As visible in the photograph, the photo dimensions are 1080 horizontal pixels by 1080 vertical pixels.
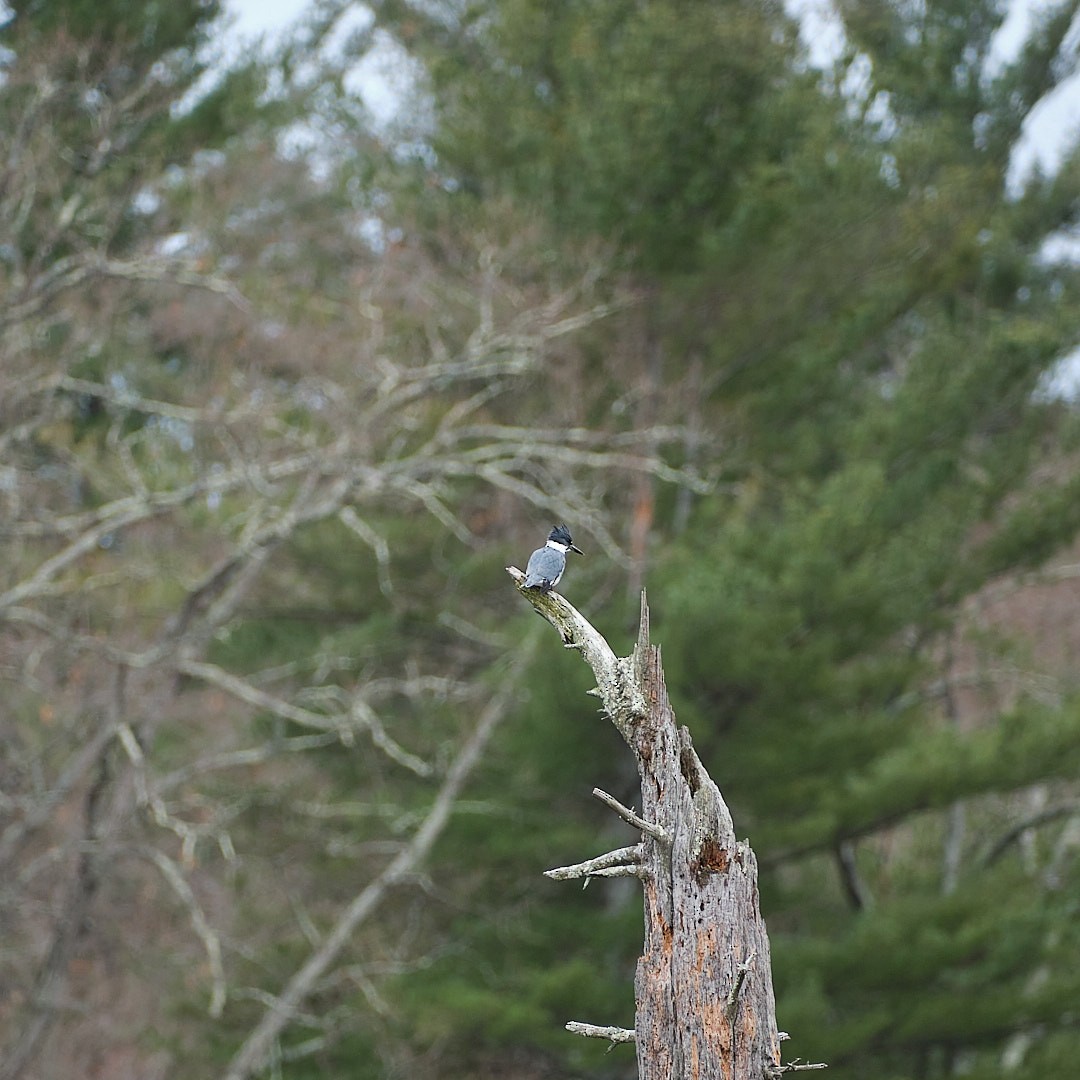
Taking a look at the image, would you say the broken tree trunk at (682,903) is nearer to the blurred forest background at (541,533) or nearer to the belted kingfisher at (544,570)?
the belted kingfisher at (544,570)

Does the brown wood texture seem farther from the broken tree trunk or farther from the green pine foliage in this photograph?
the green pine foliage

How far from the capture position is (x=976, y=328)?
49.0 feet

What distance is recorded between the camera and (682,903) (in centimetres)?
480

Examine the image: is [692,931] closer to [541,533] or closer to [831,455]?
[541,533]

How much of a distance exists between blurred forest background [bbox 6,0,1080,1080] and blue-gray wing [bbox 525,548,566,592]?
20.7 ft

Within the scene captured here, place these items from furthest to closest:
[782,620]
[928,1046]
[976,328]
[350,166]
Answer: [350,166], [976,328], [928,1046], [782,620]

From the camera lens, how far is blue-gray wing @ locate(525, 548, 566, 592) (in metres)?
4.75

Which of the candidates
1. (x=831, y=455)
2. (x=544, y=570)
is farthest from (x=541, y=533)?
(x=544, y=570)

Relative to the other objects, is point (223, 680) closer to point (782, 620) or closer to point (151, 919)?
point (782, 620)

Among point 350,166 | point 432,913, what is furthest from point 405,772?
point 350,166

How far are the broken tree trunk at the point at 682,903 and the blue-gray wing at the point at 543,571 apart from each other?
4cm

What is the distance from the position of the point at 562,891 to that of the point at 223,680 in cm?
319

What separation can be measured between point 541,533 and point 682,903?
8.52 m

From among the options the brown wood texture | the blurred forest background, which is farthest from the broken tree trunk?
the blurred forest background
